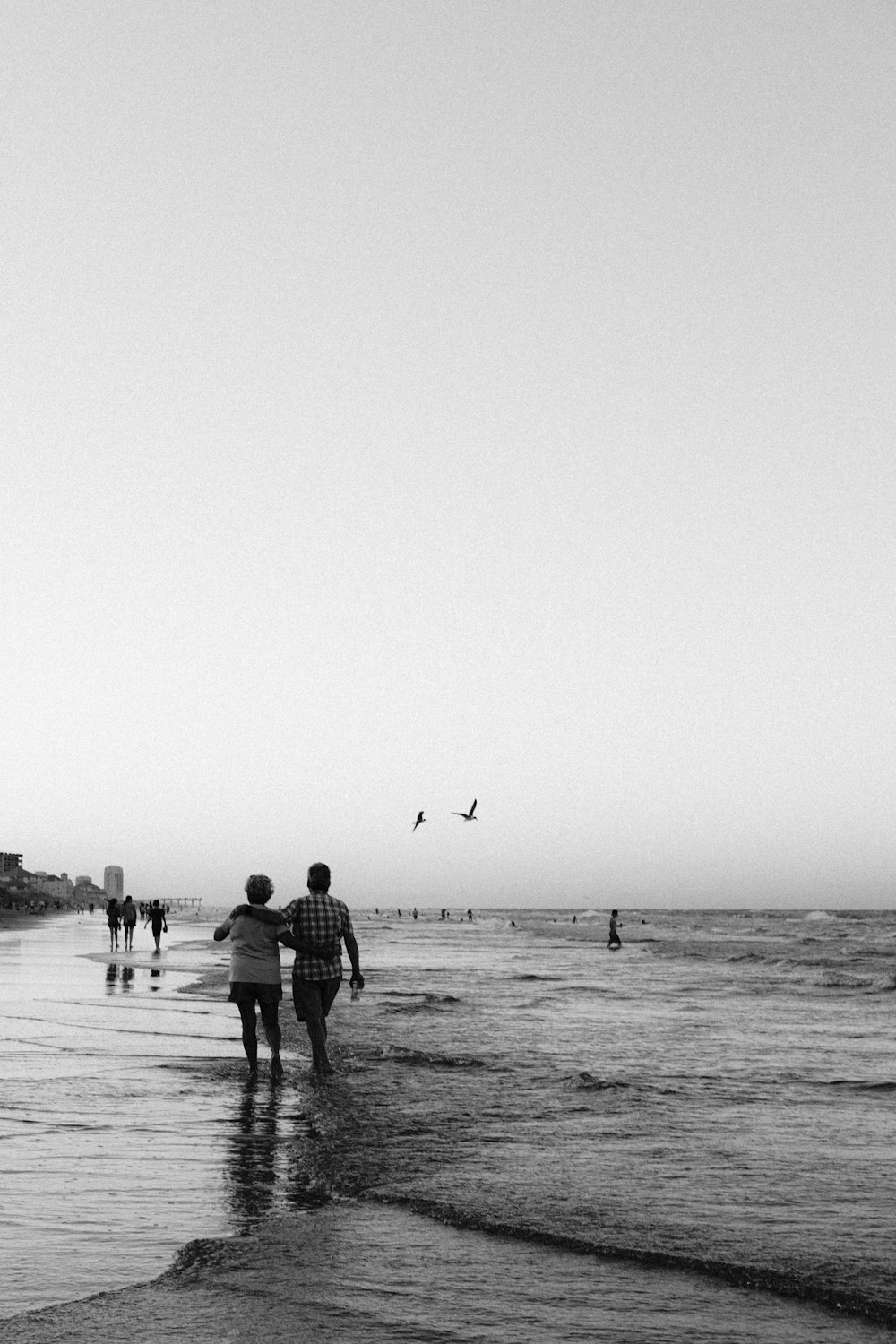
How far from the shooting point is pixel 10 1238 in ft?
17.1

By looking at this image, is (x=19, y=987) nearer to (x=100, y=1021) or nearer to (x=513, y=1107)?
(x=100, y=1021)

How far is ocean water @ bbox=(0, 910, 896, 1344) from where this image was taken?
447cm

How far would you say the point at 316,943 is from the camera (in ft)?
34.3

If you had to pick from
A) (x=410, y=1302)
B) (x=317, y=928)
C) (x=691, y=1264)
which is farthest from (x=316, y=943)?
(x=410, y=1302)

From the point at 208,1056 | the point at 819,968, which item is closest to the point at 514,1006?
the point at 208,1056

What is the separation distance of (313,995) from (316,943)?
1.67ft

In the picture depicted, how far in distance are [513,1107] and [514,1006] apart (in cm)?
1065

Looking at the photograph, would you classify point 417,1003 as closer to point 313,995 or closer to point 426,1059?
point 426,1059

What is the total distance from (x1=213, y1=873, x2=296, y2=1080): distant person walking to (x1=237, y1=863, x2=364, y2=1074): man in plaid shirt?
107 millimetres

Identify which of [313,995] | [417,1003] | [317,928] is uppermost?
[317,928]

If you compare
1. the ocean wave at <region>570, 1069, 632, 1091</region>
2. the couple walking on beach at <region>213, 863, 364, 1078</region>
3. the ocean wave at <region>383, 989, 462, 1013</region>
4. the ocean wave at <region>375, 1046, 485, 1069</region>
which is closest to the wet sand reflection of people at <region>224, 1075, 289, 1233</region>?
the couple walking on beach at <region>213, 863, 364, 1078</region>

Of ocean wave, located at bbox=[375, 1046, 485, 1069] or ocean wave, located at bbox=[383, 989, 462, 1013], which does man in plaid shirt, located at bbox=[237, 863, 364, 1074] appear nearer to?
ocean wave, located at bbox=[375, 1046, 485, 1069]

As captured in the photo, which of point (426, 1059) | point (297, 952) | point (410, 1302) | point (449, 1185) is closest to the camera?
point (410, 1302)

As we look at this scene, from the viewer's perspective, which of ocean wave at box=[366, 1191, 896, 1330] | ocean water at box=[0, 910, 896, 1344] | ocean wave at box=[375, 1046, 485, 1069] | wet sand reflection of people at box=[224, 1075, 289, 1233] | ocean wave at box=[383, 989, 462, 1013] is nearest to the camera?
ocean water at box=[0, 910, 896, 1344]
